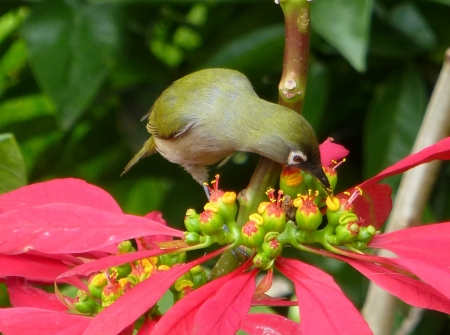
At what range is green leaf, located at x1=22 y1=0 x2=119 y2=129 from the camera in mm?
1191

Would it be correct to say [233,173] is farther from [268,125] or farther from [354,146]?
[268,125]

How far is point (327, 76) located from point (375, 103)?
10cm

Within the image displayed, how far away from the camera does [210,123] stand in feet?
4.29

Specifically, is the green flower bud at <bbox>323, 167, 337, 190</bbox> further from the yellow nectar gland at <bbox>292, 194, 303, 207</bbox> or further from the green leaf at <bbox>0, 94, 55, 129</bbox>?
the green leaf at <bbox>0, 94, 55, 129</bbox>

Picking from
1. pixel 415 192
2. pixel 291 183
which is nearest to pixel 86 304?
pixel 291 183

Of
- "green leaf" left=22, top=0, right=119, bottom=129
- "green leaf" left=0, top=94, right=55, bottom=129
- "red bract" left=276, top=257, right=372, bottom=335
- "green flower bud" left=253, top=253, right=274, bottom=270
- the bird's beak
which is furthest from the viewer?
"green leaf" left=0, top=94, right=55, bottom=129

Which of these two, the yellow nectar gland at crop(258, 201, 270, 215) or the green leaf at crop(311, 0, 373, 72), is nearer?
the yellow nectar gland at crop(258, 201, 270, 215)

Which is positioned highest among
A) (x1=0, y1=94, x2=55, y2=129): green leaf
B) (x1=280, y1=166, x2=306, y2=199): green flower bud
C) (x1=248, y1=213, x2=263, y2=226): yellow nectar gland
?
(x1=0, y1=94, x2=55, y2=129): green leaf

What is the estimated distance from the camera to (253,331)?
0.59 meters

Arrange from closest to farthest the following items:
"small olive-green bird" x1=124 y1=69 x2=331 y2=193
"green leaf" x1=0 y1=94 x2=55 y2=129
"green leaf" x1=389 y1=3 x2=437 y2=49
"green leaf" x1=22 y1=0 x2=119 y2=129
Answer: "small olive-green bird" x1=124 y1=69 x2=331 y2=193
"green leaf" x1=22 y1=0 x2=119 y2=129
"green leaf" x1=389 y1=3 x2=437 y2=49
"green leaf" x1=0 y1=94 x2=55 y2=129

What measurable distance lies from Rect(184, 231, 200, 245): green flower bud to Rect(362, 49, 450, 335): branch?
33cm

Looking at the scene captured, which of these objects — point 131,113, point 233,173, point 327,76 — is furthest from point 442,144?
point 131,113

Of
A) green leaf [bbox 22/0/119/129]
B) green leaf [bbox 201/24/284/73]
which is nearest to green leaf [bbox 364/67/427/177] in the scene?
green leaf [bbox 201/24/284/73]

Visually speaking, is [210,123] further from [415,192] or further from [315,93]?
[415,192]
